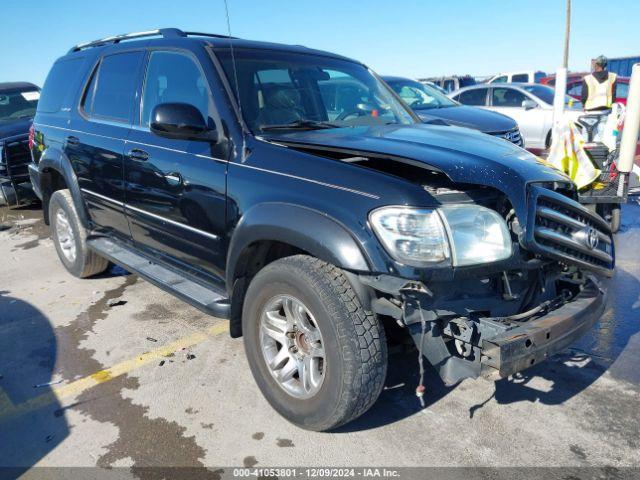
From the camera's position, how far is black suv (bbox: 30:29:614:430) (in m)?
2.28

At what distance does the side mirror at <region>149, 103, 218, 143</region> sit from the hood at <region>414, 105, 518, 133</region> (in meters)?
4.86

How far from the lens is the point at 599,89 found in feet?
27.0

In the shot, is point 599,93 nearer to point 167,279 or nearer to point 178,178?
point 178,178

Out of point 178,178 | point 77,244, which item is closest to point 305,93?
point 178,178

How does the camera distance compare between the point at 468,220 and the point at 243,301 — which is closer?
the point at 468,220

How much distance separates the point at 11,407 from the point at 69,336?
0.96 metres

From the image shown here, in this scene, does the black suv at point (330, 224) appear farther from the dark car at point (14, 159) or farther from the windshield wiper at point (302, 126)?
the dark car at point (14, 159)

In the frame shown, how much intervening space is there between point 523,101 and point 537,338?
9.99 metres

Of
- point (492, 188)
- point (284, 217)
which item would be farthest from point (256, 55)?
point (492, 188)

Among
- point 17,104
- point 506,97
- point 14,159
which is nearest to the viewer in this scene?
point 14,159

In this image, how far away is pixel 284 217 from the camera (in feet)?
8.41

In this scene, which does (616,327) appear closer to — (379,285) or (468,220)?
(468,220)

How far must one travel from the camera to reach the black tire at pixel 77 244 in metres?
4.90

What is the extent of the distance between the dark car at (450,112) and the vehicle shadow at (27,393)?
16.6ft
